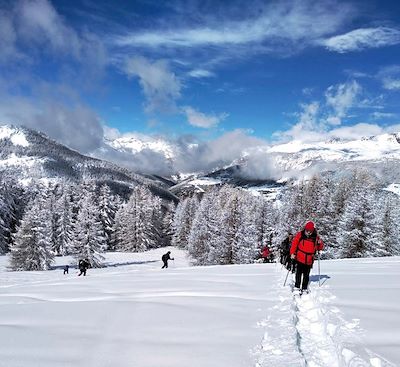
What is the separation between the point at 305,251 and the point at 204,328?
18.3 feet

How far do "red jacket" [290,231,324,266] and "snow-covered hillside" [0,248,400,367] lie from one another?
3.45 feet

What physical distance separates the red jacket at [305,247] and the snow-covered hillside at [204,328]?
105 centimetres

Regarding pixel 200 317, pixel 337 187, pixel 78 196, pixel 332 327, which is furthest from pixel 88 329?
pixel 78 196

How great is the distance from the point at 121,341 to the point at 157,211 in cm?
8768

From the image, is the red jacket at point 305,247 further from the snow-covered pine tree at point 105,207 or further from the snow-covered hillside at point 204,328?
the snow-covered pine tree at point 105,207

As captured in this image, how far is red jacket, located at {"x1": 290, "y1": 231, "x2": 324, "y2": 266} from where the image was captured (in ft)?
37.6

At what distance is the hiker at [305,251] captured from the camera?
11.4m

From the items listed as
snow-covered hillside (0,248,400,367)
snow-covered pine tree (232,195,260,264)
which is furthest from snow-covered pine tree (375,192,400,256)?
snow-covered hillside (0,248,400,367)

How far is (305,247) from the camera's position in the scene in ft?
37.8

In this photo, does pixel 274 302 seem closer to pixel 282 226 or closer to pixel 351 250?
pixel 351 250

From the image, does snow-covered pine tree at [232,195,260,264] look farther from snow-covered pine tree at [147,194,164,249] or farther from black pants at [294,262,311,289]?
snow-covered pine tree at [147,194,164,249]

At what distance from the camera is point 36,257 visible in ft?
150

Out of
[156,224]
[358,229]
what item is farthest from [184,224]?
[358,229]

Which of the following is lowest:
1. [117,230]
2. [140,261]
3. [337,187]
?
[140,261]
